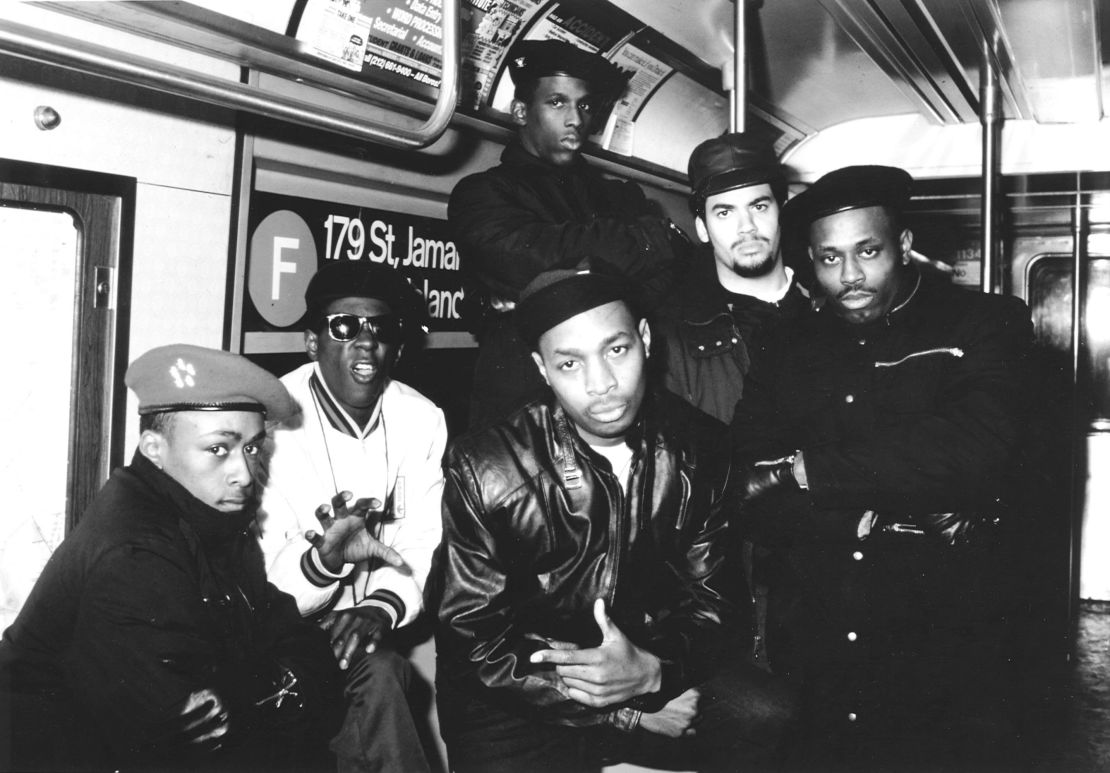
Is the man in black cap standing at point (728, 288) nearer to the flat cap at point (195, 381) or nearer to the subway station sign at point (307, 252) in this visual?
the subway station sign at point (307, 252)

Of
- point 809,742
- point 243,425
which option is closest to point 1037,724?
point 809,742

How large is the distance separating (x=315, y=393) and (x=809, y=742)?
1.78m

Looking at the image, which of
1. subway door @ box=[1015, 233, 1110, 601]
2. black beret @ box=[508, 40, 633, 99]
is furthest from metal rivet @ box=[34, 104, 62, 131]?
subway door @ box=[1015, 233, 1110, 601]

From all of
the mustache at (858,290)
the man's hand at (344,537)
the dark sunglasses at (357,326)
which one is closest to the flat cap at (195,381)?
the man's hand at (344,537)

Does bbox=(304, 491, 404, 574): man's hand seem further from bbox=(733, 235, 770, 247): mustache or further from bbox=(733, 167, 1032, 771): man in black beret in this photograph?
bbox=(733, 235, 770, 247): mustache

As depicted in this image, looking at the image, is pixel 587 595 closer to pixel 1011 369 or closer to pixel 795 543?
pixel 795 543

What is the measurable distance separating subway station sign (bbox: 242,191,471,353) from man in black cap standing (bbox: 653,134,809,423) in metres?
0.87

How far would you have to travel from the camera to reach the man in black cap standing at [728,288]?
2.77 meters

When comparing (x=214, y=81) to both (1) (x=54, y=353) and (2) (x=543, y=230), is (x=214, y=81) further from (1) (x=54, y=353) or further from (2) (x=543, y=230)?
(2) (x=543, y=230)

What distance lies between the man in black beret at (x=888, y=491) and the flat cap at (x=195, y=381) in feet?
4.37

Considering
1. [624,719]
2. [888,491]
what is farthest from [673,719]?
[888,491]

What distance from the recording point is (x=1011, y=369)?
2379 mm

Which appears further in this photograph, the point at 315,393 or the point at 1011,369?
the point at 315,393

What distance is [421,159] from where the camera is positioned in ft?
10.2
